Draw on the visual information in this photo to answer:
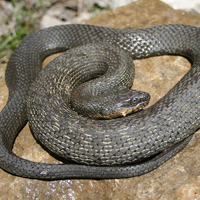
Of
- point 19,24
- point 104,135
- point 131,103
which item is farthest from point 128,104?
point 19,24

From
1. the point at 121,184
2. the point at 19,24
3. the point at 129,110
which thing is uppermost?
the point at 129,110

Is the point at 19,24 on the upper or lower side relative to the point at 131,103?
lower

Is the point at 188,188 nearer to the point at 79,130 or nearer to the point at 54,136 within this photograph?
the point at 79,130

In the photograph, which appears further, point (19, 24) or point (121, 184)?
point (19, 24)

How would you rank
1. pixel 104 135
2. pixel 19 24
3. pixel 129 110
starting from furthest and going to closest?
pixel 19 24, pixel 129 110, pixel 104 135

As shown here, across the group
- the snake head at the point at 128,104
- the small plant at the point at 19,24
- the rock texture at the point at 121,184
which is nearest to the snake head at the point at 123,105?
the snake head at the point at 128,104

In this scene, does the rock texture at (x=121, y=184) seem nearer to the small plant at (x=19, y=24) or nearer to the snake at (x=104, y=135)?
the snake at (x=104, y=135)

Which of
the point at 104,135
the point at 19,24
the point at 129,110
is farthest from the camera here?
the point at 19,24

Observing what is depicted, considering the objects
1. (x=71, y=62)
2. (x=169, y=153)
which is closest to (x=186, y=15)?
(x=71, y=62)

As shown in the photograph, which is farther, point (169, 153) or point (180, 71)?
point (180, 71)

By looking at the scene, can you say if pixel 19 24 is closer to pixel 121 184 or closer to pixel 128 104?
pixel 128 104

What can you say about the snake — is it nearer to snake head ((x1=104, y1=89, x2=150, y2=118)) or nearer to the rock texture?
the rock texture
